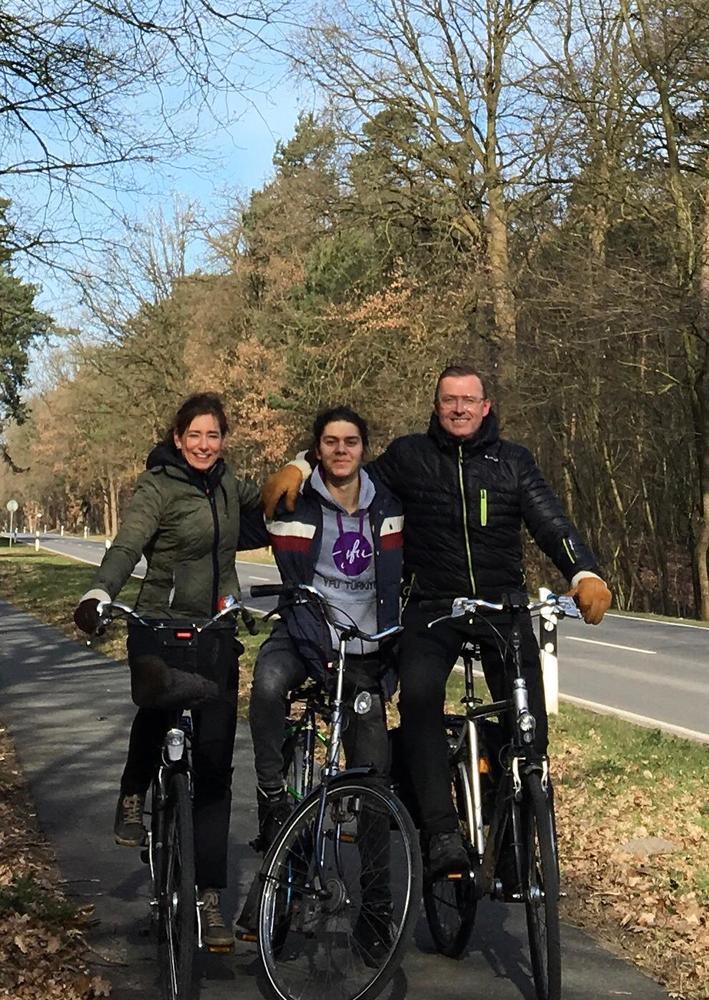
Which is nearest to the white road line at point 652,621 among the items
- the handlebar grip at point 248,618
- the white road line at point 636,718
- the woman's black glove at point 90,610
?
the white road line at point 636,718

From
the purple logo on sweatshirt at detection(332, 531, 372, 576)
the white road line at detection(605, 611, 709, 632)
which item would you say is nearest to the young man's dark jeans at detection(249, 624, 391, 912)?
the purple logo on sweatshirt at detection(332, 531, 372, 576)

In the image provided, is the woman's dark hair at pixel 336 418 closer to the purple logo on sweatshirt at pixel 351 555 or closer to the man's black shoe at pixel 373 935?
the purple logo on sweatshirt at pixel 351 555

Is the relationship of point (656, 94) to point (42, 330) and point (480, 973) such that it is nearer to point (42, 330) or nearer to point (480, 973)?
point (42, 330)

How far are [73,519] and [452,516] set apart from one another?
113186mm

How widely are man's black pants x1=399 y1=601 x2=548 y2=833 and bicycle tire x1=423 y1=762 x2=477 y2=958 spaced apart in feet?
0.31

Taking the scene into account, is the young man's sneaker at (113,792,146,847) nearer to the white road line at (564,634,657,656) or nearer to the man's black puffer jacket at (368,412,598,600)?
the man's black puffer jacket at (368,412,598,600)

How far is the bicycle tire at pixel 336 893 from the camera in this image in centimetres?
397

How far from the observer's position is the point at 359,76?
26.3 meters

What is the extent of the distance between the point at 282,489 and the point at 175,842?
4.20 feet

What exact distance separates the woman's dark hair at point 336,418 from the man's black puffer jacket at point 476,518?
0.66ft

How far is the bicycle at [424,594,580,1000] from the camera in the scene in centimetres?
403

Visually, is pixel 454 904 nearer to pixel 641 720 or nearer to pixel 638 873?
pixel 638 873

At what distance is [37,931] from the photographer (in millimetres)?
4781

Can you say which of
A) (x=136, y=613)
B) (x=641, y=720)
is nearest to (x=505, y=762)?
(x=136, y=613)
